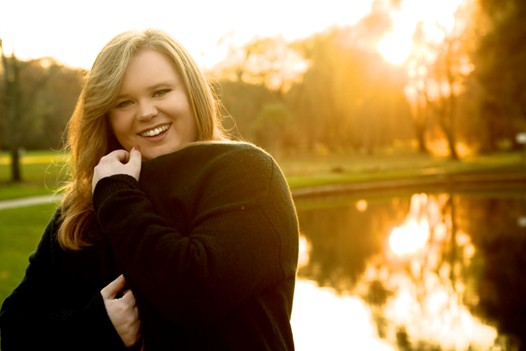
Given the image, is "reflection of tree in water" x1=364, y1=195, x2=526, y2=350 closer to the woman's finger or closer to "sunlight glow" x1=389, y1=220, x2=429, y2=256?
"sunlight glow" x1=389, y1=220, x2=429, y2=256

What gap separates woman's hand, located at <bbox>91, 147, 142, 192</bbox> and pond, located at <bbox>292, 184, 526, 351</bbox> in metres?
4.77

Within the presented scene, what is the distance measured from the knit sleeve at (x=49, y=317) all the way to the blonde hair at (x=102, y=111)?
8 centimetres

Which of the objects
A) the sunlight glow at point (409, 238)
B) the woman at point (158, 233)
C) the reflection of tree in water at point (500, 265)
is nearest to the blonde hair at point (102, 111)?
the woman at point (158, 233)

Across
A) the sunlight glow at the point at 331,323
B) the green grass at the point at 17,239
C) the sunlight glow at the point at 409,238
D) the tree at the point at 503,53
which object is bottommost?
the sunlight glow at the point at 409,238

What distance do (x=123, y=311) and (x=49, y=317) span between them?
21 cm

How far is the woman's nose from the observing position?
4.74 ft

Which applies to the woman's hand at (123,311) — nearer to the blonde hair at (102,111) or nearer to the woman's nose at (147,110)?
the blonde hair at (102,111)

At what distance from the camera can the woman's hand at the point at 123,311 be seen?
133 cm

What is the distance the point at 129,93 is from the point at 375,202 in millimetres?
15374

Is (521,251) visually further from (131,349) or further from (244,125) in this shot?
(244,125)

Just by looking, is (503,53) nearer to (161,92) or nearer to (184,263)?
(161,92)

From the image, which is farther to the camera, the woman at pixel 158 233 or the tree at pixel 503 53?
the tree at pixel 503 53

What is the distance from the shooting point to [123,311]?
133 centimetres

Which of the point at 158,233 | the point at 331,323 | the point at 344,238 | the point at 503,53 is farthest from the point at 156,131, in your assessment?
the point at 503,53
